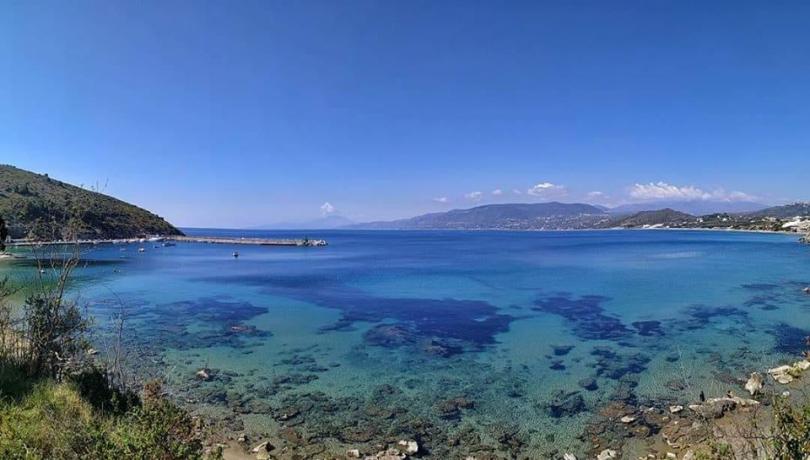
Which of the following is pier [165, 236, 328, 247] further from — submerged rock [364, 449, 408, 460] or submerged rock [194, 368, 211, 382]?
submerged rock [364, 449, 408, 460]

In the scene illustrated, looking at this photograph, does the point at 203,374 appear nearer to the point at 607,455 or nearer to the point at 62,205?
the point at 607,455

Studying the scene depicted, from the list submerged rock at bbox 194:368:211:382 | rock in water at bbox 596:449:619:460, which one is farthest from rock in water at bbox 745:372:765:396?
submerged rock at bbox 194:368:211:382

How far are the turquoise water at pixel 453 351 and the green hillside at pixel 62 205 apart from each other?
53.4 m

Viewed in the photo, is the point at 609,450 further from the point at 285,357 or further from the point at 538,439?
the point at 285,357

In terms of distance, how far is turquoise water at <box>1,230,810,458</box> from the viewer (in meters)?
13.3

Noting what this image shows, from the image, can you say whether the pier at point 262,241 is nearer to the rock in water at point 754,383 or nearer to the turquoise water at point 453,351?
the turquoise water at point 453,351

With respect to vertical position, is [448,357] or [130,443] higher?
[130,443]

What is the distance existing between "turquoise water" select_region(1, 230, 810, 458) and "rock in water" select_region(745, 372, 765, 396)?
0.49 meters

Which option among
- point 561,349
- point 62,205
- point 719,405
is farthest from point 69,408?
point 62,205

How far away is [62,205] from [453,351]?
77184 millimetres

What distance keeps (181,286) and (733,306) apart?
46.8 m

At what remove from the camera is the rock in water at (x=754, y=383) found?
48.4 feet

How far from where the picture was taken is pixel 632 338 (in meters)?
22.5

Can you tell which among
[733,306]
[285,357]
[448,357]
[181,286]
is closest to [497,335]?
[448,357]
